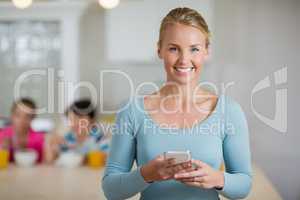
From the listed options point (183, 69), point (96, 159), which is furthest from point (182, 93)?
point (96, 159)

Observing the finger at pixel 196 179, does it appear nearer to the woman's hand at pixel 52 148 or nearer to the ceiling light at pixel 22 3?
the woman's hand at pixel 52 148

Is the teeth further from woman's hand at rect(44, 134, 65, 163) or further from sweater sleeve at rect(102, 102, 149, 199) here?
woman's hand at rect(44, 134, 65, 163)

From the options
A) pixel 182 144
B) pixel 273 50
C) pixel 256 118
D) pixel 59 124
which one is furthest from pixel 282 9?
pixel 59 124

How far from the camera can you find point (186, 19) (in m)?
0.48

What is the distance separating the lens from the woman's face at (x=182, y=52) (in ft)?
1.55

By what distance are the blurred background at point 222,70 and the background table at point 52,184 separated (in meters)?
0.07

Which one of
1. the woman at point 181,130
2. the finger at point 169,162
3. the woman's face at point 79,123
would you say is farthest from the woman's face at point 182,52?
the woman's face at point 79,123

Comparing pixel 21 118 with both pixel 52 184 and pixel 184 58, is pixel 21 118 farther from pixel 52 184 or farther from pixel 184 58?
pixel 184 58

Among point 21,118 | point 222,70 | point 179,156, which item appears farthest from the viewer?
point 21,118

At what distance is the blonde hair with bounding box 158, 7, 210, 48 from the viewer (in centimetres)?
48

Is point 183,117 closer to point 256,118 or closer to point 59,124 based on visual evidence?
point 256,118

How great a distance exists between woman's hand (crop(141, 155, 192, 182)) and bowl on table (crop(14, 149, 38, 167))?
0.97ft

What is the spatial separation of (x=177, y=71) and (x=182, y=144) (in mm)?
84

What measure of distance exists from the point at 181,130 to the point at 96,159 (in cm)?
24
